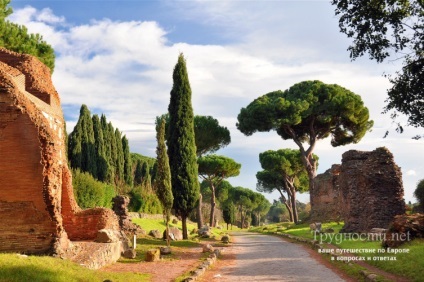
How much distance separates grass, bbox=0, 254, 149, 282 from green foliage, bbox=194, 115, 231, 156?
27410 mm

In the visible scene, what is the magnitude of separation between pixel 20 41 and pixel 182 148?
10.6 m

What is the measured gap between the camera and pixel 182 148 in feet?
82.1

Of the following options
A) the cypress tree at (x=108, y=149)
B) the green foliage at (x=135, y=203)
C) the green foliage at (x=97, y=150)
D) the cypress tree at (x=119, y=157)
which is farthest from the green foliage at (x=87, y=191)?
the cypress tree at (x=119, y=157)

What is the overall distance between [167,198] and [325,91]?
21066 mm

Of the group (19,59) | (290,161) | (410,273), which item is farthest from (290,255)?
(290,161)

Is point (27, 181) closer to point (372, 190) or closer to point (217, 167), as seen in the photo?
point (372, 190)

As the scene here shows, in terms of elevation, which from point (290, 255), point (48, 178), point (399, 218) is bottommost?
point (290, 255)

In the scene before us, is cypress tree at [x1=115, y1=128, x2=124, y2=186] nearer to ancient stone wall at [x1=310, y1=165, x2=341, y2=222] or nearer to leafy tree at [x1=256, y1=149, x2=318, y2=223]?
leafy tree at [x1=256, y1=149, x2=318, y2=223]

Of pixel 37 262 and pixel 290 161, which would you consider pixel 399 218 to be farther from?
pixel 290 161

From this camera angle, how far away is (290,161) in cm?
4853

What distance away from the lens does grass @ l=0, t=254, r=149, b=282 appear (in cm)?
846

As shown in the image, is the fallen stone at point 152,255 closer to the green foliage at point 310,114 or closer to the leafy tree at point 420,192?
the leafy tree at point 420,192

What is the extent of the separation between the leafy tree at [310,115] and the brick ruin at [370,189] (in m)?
11.5

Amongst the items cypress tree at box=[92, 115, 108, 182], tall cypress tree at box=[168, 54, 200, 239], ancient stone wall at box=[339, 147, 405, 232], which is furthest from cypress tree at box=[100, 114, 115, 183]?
ancient stone wall at box=[339, 147, 405, 232]
